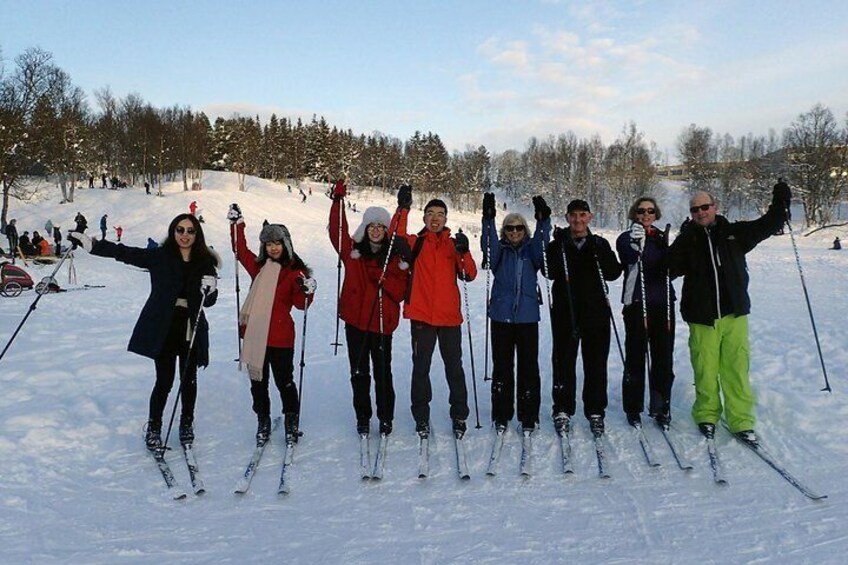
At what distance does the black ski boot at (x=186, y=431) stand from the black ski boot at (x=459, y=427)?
2.23 meters

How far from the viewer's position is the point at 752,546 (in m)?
2.91

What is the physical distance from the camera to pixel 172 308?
14.3ft

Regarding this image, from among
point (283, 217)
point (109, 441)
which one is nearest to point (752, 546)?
point (109, 441)

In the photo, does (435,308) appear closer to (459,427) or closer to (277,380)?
(459,427)

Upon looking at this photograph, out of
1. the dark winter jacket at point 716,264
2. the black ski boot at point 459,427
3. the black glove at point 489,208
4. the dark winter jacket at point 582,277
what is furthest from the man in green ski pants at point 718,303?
the black ski boot at point 459,427

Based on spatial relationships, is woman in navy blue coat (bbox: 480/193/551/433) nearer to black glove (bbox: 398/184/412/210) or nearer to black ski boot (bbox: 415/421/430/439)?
black ski boot (bbox: 415/421/430/439)

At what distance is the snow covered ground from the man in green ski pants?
260 mm

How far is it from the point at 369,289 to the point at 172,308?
5.38ft

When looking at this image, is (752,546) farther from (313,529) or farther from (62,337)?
(62,337)

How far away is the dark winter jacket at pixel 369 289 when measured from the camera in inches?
179

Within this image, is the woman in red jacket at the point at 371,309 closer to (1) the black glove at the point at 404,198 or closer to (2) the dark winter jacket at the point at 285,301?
(1) the black glove at the point at 404,198

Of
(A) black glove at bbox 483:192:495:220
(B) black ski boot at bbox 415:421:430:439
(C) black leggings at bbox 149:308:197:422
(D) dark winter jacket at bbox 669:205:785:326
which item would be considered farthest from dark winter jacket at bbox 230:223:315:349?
(D) dark winter jacket at bbox 669:205:785:326

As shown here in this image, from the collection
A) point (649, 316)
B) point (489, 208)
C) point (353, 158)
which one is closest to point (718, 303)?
point (649, 316)

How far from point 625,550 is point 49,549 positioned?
331 cm
